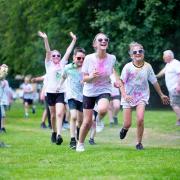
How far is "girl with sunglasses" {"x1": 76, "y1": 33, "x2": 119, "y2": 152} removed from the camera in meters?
11.9

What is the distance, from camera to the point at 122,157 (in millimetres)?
10883

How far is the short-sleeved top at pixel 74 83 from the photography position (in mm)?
13484

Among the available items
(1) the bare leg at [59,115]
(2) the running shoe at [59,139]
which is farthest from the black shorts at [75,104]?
(2) the running shoe at [59,139]


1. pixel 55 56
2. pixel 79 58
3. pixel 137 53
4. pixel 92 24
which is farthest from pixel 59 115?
pixel 92 24

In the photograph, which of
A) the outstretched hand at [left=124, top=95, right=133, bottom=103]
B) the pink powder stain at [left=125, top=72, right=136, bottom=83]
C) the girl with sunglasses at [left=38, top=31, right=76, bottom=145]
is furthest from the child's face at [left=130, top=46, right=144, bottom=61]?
the girl with sunglasses at [left=38, top=31, right=76, bottom=145]

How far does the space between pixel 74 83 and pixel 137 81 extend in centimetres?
161

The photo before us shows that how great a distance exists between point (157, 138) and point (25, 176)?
6976 mm

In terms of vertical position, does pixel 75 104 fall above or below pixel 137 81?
below

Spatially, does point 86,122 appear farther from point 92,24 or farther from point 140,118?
point 92,24

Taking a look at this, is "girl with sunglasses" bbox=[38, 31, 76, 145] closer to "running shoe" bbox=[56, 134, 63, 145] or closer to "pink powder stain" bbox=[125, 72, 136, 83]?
"running shoe" bbox=[56, 134, 63, 145]

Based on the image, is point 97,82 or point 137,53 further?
point 137,53

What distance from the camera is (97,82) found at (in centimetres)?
1209

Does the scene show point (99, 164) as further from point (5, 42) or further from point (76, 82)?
point (5, 42)

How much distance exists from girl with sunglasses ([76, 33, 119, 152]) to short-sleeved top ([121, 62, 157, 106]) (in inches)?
19.2
